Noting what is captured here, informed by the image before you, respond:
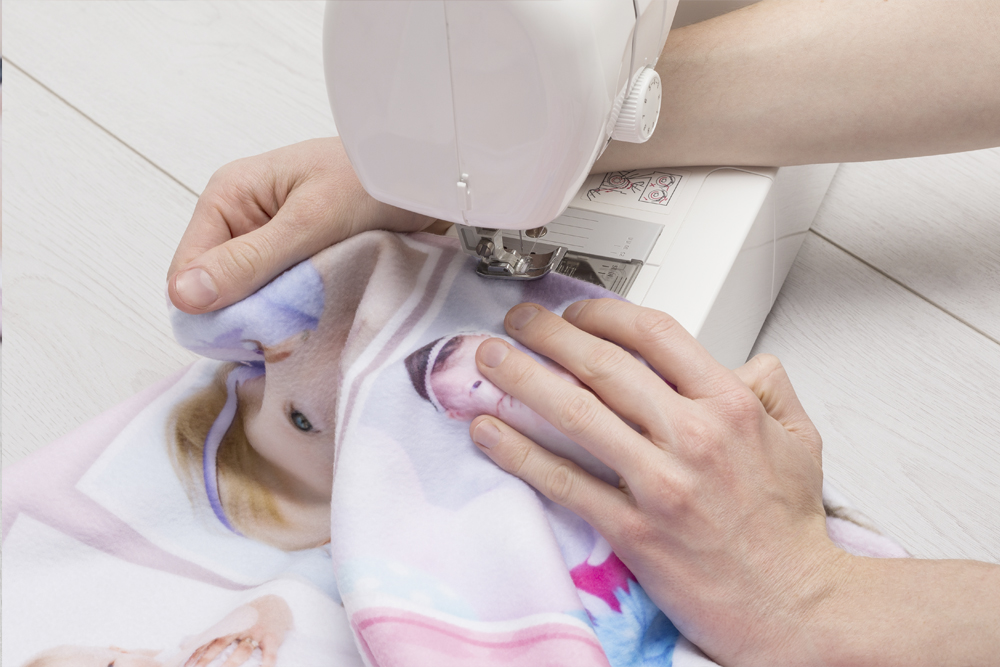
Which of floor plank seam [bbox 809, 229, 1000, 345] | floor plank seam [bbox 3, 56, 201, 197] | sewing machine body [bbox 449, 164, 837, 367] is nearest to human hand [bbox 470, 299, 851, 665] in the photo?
sewing machine body [bbox 449, 164, 837, 367]

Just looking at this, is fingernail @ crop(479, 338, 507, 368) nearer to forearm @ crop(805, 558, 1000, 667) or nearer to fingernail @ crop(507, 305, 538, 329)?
fingernail @ crop(507, 305, 538, 329)

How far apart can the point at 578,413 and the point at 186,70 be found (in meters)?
0.91

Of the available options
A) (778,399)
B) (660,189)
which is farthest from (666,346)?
(660,189)

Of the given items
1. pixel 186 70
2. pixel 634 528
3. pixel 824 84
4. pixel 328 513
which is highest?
pixel 824 84

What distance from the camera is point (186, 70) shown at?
3.72ft

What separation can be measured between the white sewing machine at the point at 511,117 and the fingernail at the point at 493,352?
82mm

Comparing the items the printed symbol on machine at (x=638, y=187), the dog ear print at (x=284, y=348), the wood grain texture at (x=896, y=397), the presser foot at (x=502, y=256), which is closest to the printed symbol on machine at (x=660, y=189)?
the printed symbol on machine at (x=638, y=187)

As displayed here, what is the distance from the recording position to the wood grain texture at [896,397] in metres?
0.76

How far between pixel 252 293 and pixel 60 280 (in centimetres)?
46

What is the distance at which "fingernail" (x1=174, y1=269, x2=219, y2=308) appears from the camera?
608 mm

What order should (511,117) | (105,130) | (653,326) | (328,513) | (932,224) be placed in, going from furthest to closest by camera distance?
(105,130)
(932,224)
(328,513)
(653,326)
(511,117)

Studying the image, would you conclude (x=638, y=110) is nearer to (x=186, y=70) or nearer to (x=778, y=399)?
(x=778, y=399)

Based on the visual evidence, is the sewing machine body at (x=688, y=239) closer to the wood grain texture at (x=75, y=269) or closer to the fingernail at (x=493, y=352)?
the fingernail at (x=493, y=352)

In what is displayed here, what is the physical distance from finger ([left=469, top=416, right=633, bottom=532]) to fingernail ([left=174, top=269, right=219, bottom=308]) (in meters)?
0.24
